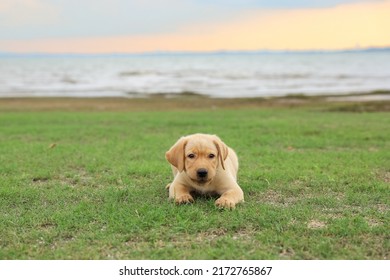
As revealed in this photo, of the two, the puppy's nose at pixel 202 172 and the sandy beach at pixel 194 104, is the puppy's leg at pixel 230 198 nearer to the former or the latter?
the puppy's nose at pixel 202 172

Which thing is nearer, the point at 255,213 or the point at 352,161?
the point at 255,213

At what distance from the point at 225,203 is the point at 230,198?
19 cm

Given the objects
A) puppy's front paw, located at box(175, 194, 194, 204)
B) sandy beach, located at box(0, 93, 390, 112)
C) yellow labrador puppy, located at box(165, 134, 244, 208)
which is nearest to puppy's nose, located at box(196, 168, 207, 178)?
yellow labrador puppy, located at box(165, 134, 244, 208)

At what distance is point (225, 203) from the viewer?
19.9 feet

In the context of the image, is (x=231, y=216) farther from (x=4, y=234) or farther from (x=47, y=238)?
(x=4, y=234)

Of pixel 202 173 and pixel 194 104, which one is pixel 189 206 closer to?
pixel 202 173

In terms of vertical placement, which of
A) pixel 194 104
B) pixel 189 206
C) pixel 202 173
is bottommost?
pixel 194 104

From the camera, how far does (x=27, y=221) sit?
19.1 ft

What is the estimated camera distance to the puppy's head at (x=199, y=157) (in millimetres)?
6000

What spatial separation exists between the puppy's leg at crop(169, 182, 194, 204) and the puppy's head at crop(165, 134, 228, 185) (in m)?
0.24

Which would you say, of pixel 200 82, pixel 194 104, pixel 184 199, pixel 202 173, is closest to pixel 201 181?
pixel 202 173
